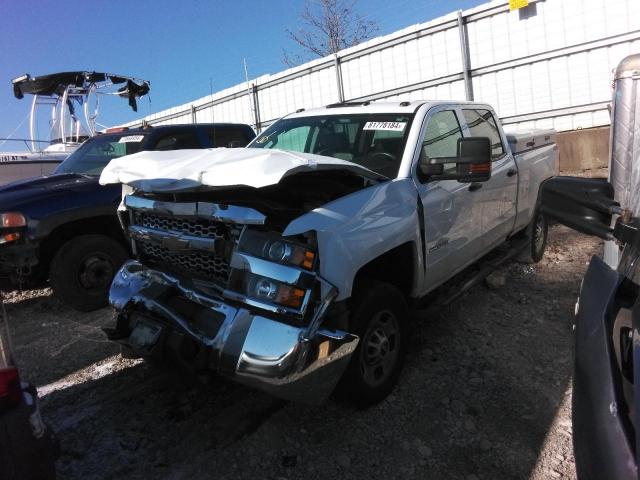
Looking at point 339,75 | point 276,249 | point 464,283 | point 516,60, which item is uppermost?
point 339,75

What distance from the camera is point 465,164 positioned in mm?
3352

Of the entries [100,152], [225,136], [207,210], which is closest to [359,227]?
[207,210]

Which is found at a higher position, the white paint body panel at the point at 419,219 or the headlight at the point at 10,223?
the headlight at the point at 10,223

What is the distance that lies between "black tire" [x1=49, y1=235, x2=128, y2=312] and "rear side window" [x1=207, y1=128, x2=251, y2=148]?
2.21 metres

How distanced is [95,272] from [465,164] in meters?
3.76

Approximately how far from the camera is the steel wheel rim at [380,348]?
3010mm

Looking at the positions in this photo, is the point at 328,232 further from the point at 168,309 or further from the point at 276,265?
the point at 168,309

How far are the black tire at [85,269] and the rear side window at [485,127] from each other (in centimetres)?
362

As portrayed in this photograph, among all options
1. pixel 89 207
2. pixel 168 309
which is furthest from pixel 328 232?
pixel 89 207

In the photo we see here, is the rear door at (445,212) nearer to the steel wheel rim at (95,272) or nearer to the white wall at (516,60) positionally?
the steel wheel rim at (95,272)

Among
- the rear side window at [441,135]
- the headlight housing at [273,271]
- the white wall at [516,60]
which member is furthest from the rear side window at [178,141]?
the white wall at [516,60]

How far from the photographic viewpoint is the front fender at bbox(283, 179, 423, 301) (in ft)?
8.49

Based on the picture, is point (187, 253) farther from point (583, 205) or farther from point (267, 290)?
point (583, 205)

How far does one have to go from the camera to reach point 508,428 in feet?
9.72
